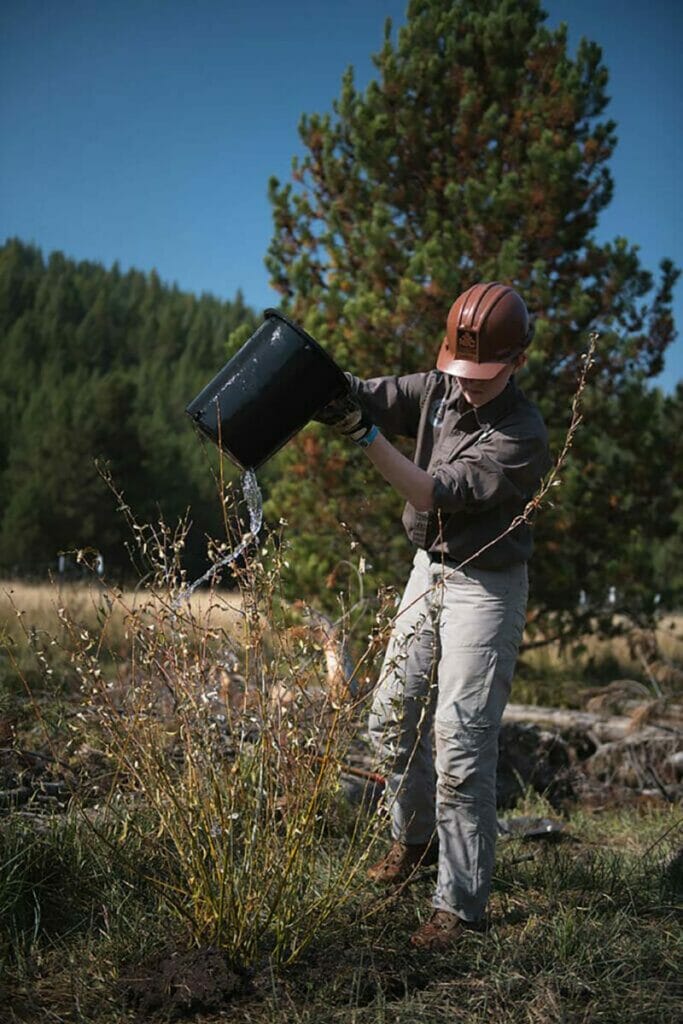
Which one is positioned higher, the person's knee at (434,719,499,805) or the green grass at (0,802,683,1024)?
the person's knee at (434,719,499,805)

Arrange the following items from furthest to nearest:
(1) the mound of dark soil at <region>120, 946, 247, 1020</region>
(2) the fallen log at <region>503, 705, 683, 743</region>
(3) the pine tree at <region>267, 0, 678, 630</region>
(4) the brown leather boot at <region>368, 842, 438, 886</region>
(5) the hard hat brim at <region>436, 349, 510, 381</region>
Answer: (3) the pine tree at <region>267, 0, 678, 630</region>, (2) the fallen log at <region>503, 705, 683, 743</region>, (4) the brown leather boot at <region>368, 842, 438, 886</region>, (5) the hard hat brim at <region>436, 349, 510, 381</region>, (1) the mound of dark soil at <region>120, 946, 247, 1020</region>

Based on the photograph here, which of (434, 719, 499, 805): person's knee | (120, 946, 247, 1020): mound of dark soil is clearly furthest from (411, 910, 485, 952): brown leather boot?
(120, 946, 247, 1020): mound of dark soil

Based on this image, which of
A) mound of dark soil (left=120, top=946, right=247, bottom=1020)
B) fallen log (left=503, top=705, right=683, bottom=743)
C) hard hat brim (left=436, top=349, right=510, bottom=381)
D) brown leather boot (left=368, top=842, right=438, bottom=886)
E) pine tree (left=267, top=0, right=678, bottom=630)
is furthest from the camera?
pine tree (left=267, top=0, right=678, bottom=630)

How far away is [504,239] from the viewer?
734 centimetres

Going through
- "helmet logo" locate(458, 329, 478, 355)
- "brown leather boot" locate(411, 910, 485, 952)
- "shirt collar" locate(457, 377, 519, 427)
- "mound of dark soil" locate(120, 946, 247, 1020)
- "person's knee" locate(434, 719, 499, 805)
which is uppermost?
"helmet logo" locate(458, 329, 478, 355)

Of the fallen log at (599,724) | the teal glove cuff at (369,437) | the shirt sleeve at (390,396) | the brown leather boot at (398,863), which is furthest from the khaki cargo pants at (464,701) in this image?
the fallen log at (599,724)

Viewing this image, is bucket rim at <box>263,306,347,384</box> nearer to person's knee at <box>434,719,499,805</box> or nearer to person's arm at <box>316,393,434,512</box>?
person's arm at <box>316,393,434,512</box>

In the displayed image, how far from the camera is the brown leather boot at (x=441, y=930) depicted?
2.50 metres

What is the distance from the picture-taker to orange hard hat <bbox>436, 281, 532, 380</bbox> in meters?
2.75

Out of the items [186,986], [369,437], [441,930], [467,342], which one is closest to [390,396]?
[467,342]

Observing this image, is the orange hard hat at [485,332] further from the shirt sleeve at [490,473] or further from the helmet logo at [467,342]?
the shirt sleeve at [490,473]

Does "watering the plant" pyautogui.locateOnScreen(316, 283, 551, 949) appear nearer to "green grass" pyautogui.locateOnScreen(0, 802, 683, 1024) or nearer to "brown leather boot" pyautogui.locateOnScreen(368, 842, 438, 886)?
"brown leather boot" pyautogui.locateOnScreen(368, 842, 438, 886)

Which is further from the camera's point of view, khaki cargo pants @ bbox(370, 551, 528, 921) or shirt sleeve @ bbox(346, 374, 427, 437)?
shirt sleeve @ bbox(346, 374, 427, 437)

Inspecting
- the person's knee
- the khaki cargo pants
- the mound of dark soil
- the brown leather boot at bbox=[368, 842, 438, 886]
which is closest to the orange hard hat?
the khaki cargo pants
